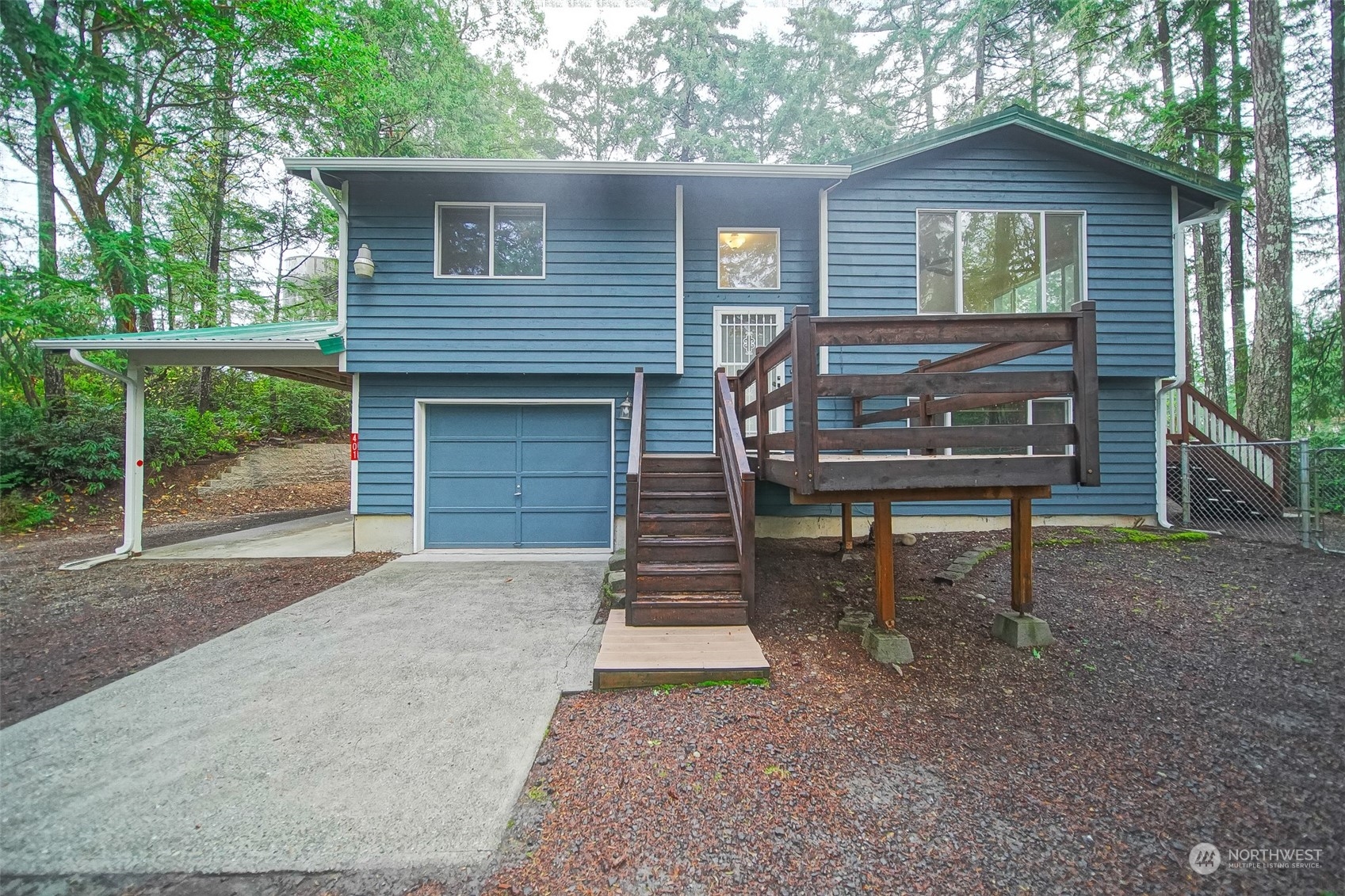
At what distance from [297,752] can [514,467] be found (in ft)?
14.4

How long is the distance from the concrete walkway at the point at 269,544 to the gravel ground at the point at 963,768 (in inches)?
213

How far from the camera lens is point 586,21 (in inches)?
632

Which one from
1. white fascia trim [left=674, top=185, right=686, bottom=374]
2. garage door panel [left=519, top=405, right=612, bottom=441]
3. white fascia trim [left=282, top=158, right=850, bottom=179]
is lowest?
garage door panel [left=519, top=405, right=612, bottom=441]

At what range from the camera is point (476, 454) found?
6516mm

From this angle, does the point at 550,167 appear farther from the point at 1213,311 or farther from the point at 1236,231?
the point at 1236,231

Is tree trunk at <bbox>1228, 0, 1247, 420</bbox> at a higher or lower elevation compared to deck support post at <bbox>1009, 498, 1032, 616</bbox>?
higher

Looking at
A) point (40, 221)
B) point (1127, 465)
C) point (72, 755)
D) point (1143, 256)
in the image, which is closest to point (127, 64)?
point (40, 221)

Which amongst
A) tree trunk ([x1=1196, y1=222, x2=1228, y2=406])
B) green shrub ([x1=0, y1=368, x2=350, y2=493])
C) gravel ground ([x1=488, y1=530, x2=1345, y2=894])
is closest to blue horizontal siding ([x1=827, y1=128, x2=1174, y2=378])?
gravel ground ([x1=488, y1=530, x2=1345, y2=894])

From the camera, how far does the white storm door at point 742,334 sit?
6.49 metres

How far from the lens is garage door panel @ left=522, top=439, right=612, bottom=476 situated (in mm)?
6508

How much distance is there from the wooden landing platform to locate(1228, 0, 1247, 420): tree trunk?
35.8ft

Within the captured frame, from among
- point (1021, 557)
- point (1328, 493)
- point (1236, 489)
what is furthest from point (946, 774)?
point (1328, 493)

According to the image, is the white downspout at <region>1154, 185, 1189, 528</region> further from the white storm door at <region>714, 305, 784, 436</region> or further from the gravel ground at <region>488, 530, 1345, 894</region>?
the white storm door at <region>714, 305, 784, 436</region>

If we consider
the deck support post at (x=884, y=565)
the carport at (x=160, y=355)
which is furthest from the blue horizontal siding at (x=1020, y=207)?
the carport at (x=160, y=355)
